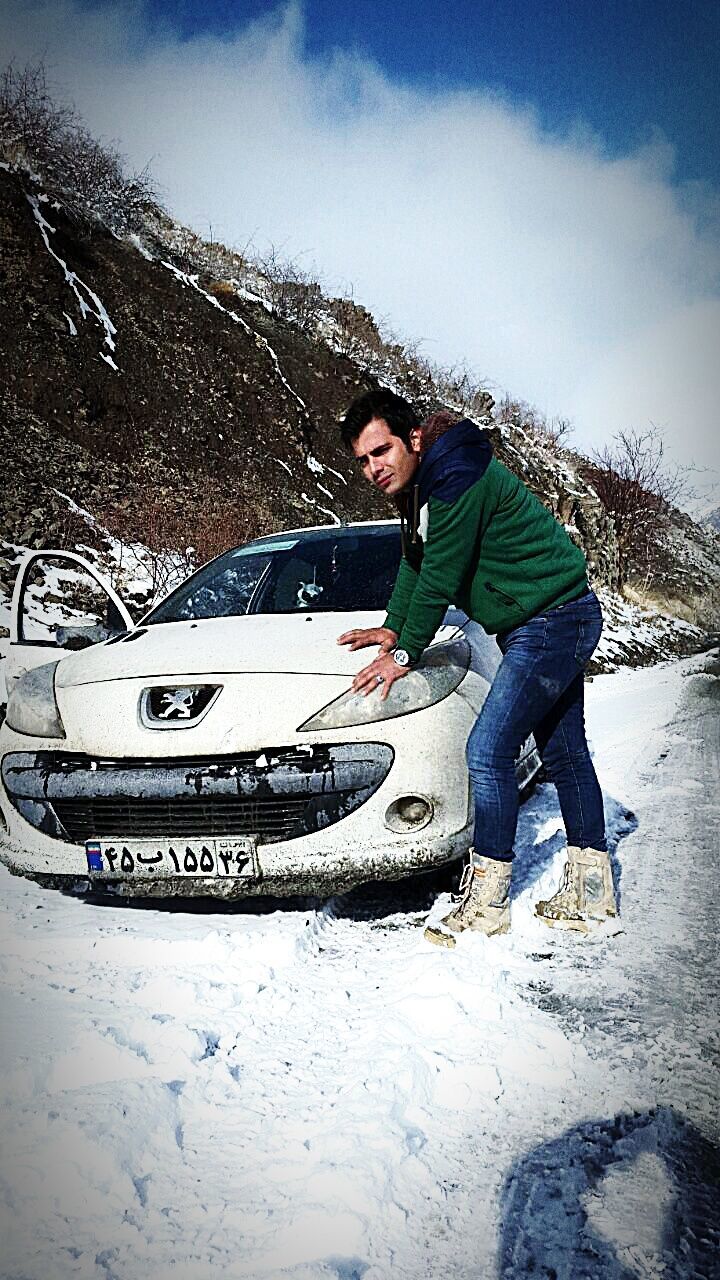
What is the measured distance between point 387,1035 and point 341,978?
315mm

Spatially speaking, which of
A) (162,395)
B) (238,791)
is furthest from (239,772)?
(162,395)

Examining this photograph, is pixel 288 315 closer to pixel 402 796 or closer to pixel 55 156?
pixel 55 156

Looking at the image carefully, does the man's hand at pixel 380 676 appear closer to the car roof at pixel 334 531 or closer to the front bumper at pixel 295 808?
the front bumper at pixel 295 808

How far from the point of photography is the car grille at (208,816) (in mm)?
2193

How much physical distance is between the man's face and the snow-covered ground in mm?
1476

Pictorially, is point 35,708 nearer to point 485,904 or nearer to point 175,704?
point 175,704

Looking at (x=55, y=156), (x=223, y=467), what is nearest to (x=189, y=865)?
(x=223, y=467)

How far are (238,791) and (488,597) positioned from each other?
991mm

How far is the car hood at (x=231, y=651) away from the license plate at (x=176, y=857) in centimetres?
56

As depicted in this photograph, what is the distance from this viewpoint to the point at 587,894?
7.93 ft

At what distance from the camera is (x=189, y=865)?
7.17 ft

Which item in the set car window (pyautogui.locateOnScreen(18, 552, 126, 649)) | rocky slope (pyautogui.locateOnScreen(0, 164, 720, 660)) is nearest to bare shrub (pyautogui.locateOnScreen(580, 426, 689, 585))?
rocky slope (pyautogui.locateOnScreen(0, 164, 720, 660))

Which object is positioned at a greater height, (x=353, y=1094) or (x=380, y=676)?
(x=380, y=676)

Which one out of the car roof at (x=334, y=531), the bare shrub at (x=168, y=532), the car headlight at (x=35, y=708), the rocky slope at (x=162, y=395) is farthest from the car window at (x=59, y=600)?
the car headlight at (x=35, y=708)
